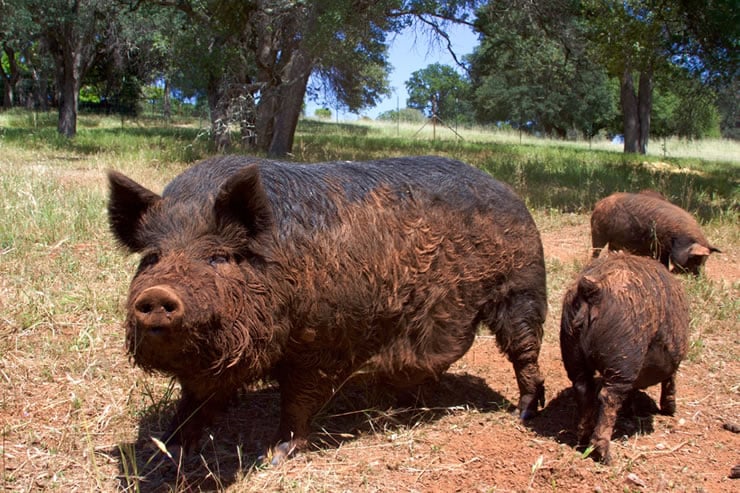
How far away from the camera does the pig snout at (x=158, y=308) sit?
2.38 metres

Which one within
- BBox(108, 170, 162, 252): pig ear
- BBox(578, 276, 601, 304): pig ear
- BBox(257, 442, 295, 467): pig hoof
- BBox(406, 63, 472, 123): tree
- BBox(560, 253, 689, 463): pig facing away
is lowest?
BBox(257, 442, 295, 467): pig hoof

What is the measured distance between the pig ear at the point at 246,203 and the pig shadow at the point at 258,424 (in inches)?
42.6

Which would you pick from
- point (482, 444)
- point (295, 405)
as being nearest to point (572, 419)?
point (482, 444)

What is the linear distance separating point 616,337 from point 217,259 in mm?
2055

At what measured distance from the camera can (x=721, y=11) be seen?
1027cm

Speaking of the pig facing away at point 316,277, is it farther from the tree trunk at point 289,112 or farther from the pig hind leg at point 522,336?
the tree trunk at point 289,112

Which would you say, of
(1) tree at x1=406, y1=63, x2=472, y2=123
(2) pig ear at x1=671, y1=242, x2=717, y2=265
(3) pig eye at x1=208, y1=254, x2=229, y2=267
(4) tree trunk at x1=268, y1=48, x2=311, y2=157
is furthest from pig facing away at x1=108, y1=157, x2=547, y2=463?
(1) tree at x1=406, y1=63, x2=472, y2=123

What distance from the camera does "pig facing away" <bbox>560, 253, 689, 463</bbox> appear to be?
10.8 ft

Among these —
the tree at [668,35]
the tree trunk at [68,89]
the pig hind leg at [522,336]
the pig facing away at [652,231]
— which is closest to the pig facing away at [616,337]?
the pig hind leg at [522,336]

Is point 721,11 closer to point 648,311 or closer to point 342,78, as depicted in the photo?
point 648,311

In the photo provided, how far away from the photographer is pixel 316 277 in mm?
3055

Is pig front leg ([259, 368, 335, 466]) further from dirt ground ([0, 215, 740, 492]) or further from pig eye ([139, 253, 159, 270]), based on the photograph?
pig eye ([139, 253, 159, 270])

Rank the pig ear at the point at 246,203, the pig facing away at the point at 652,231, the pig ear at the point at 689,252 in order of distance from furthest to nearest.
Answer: the pig facing away at the point at 652,231, the pig ear at the point at 689,252, the pig ear at the point at 246,203

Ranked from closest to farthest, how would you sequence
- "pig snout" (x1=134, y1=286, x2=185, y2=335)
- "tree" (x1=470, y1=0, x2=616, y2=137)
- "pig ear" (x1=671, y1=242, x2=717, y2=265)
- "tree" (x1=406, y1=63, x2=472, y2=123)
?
1. "pig snout" (x1=134, y1=286, x2=185, y2=335)
2. "pig ear" (x1=671, y1=242, x2=717, y2=265)
3. "tree" (x1=470, y1=0, x2=616, y2=137)
4. "tree" (x1=406, y1=63, x2=472, y2=123)
